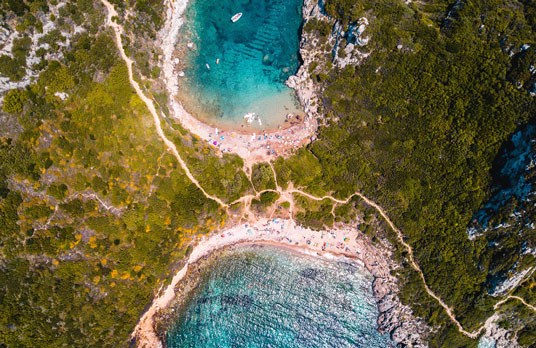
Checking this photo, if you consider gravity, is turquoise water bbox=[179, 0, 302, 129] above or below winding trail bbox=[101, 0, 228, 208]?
above

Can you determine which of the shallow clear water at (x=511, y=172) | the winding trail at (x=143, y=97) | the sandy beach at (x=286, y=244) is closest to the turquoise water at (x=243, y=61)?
the winding trail at (x=143, y=97)

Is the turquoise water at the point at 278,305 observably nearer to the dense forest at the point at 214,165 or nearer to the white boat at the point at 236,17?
the dense forest at the point at 214,165

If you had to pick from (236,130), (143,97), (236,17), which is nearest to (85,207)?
(143,97)

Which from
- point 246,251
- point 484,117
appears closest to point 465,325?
point 484,117

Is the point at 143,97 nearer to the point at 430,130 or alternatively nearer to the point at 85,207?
the point at 85,207

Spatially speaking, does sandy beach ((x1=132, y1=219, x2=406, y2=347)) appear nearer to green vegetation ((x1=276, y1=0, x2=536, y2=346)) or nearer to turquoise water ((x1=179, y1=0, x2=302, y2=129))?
green vegetation ((x1=276, y1=0, x2=536, y2=346))

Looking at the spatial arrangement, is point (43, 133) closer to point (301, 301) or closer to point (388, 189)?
point (301, 301)

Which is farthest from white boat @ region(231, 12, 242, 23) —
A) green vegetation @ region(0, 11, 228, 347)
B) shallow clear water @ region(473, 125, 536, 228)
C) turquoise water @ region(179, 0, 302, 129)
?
shallow clear water @ region(473, 125, 536, 228)
